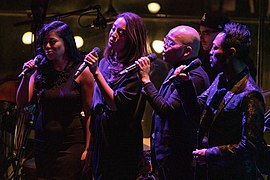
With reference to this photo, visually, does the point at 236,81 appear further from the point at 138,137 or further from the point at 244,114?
the point at 138,137

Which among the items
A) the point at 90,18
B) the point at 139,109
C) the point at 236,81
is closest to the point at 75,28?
the point at 90,18

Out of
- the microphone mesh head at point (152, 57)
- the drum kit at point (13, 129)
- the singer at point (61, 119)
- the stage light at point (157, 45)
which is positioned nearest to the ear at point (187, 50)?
the microphone mesh head at point (152, 57)

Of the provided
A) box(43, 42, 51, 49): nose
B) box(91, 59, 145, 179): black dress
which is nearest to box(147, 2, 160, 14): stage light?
box(43, 42, 51, 49): nose

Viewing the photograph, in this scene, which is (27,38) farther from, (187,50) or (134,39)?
(187,50)

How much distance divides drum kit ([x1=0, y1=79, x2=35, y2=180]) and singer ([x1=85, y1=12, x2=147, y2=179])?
1600mm

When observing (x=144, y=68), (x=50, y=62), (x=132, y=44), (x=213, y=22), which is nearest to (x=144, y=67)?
(x=144, y=68)

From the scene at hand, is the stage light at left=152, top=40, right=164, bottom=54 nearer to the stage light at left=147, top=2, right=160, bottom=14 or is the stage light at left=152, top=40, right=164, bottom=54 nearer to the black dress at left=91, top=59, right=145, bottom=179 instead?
the stage light at left=147, top=2, right=160, bottom=14

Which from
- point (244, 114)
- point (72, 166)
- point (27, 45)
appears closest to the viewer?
point (244, 114)

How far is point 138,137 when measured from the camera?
2.72m

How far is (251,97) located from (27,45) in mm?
3957

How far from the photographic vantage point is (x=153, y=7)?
19.4 ft

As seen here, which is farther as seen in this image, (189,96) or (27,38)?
(27,38)

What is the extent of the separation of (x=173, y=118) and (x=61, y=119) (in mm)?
720

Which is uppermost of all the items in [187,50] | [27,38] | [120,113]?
[27,38]
